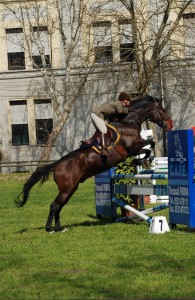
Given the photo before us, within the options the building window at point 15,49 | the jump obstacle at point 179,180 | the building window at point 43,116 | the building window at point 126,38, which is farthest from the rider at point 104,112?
the building window at point 43,116

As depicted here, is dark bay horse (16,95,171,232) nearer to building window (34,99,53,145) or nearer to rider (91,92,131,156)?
rider (91,92,131,156)

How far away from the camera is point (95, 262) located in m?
11.4

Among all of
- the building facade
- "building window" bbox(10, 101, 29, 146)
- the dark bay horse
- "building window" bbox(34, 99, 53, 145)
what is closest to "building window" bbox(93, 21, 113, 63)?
the building facade

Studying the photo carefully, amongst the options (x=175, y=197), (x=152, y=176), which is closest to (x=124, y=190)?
(x=152, y=176)

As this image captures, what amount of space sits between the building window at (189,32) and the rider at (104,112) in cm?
2093

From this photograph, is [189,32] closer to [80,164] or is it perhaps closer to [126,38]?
[126,38]

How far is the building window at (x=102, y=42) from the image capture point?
127 ft

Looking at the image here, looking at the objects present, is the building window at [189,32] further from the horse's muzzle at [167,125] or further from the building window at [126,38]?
the horse's muzzle at [167,125]

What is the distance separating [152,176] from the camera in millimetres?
16109

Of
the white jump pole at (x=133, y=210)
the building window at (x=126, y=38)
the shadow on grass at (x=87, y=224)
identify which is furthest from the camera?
the building window at (x=126, y=38)

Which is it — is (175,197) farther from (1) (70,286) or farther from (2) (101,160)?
(1) (70,286)

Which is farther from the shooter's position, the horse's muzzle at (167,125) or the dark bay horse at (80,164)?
the horse's muzzle at (167,125)

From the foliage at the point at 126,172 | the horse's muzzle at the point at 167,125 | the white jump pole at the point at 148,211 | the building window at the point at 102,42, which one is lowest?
the white jump pole at the point at 148,211

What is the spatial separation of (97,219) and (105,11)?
21.6 meters
